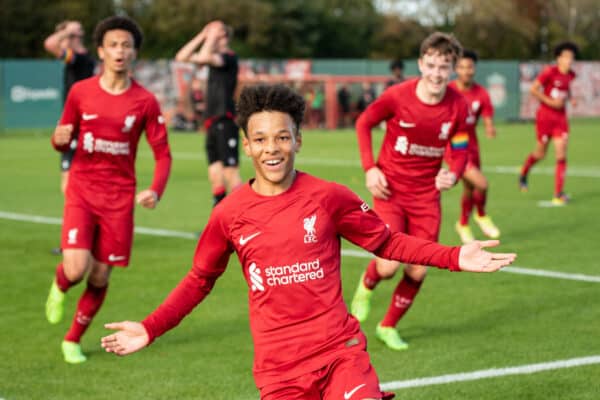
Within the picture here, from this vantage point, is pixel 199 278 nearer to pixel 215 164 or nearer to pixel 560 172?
pixel 215 164

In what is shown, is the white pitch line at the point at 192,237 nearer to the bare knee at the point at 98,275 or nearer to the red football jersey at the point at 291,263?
the bare knee at the point at 98,275

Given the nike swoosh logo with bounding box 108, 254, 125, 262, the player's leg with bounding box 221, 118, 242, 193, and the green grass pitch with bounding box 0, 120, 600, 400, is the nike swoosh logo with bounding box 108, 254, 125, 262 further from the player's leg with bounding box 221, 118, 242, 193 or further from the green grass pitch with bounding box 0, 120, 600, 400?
the player's leg with bounding box 221, 118, 242, 193

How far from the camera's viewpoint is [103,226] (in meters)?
7.68

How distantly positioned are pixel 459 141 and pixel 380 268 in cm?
118

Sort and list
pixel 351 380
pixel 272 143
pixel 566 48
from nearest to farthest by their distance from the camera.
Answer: pixel 351 380 < pixel 272 143 < pixel 566 48

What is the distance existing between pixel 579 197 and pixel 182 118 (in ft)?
88.2

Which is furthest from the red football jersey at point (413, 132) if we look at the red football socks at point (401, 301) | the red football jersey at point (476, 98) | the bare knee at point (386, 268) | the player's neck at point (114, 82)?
the red football jersey at point (476, 98)

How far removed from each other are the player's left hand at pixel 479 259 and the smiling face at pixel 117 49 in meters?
3.84

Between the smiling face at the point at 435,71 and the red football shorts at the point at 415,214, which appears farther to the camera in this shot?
the red football shorts at the point at 415,214

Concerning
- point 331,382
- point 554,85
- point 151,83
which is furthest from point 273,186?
point 151,83

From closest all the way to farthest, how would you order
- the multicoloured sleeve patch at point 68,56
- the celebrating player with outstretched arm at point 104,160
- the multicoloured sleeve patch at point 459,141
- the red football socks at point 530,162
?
the celebrating player with outstretched arm at point 104,160 → the multicoloured sleeve patch at point 459,141 → the multicoloured sleeve patch at point 68,56 → the red football socks at point 530,162

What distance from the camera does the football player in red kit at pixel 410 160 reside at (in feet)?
26.0

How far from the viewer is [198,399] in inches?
254

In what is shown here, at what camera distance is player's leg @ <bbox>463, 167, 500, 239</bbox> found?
13.2m
